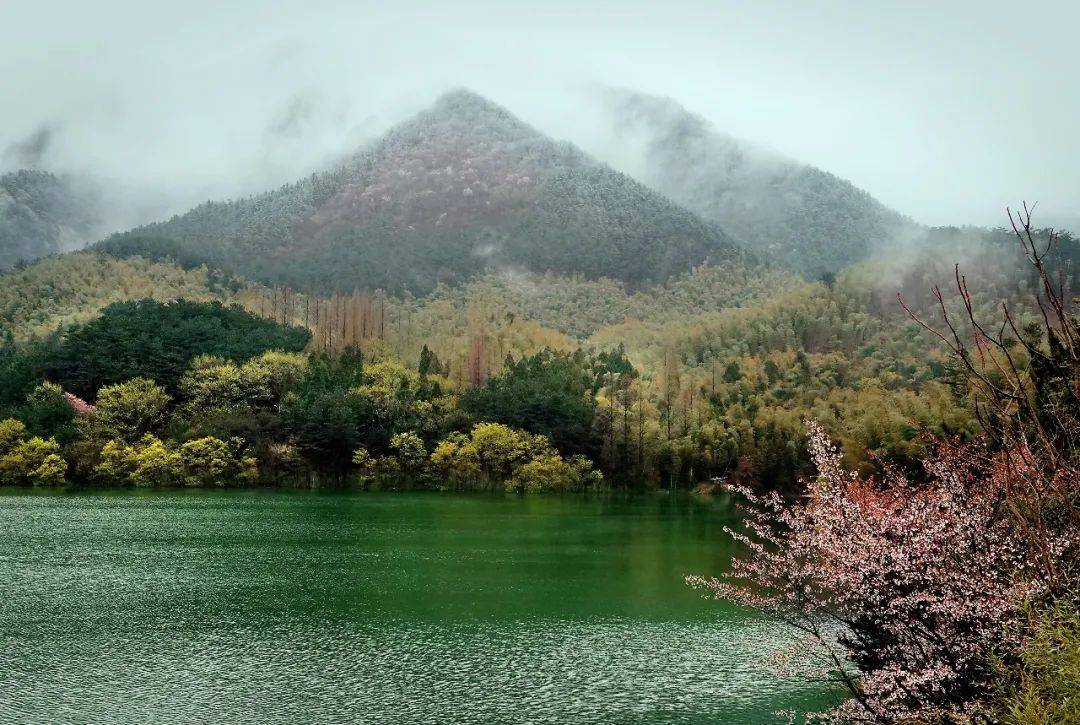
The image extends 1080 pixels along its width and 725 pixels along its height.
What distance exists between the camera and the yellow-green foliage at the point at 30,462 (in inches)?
2383

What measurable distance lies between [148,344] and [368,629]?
65.2 m

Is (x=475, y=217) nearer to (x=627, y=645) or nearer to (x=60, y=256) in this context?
(x=60, y=256)

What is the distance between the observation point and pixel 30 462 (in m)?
61.0

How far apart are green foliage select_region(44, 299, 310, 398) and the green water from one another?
4099 cm

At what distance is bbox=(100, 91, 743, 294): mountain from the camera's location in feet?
454

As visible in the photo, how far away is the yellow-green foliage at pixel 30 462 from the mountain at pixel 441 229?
67.5 m

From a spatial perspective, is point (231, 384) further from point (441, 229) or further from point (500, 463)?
point (441, 229)

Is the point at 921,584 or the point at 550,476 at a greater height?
the point at 921,584

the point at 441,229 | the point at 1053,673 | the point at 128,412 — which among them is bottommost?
the point at 1053,673

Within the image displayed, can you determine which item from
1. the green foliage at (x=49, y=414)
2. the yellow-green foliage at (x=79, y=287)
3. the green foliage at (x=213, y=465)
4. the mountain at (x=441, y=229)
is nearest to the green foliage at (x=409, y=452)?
the green foliage at (x=213, y=465)

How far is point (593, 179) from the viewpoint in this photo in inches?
6718

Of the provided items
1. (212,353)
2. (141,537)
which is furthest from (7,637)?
(212,353)

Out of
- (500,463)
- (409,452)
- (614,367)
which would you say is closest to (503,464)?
(500,463)

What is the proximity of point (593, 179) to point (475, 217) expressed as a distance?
74.7 ft
